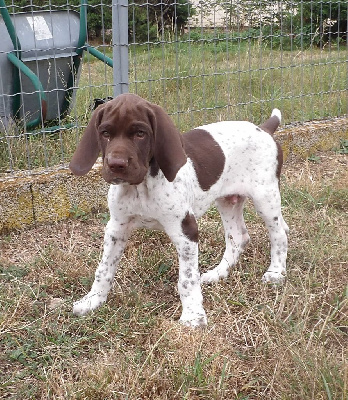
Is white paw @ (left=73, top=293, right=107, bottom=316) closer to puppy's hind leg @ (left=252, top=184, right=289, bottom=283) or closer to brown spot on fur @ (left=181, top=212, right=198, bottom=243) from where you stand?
brown spot on fur @ (left=181, top=212, right=198, bottom=243)

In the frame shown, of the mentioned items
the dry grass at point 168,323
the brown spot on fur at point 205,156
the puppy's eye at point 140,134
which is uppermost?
the puppy's eye at point 140,134

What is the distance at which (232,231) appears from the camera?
149 inches

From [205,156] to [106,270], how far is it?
31.5 inches

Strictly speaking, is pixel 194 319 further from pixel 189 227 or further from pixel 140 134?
pixel 140 134

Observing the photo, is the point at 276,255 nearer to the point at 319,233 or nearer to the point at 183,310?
the point at 319,233

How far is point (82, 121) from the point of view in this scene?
573 cm

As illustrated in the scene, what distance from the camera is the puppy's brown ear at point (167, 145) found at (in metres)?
2.78

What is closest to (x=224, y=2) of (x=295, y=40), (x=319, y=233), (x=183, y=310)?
(x=295, y=40)

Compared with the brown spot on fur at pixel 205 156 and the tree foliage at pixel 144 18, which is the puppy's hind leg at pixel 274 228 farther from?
the tree foliage at pixel 144 18

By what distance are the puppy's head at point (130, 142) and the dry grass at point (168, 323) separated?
774 mm

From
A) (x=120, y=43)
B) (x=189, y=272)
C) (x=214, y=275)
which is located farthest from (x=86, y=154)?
(x=120, y=43)

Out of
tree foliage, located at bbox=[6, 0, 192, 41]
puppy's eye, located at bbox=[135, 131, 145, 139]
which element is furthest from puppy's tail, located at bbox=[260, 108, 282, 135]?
tree foliage, located at bbox=[6, 0, 192, 41]

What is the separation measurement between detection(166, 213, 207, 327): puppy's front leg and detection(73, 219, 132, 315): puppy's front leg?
0.30 m

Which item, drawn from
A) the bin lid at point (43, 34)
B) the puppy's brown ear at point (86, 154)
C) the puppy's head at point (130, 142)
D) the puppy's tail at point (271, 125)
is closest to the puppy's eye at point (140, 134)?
the puppy's head at point (130, 142)
